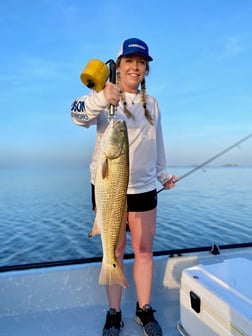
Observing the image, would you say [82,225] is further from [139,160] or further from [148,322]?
[139,160]

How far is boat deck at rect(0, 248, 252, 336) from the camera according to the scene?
278cm

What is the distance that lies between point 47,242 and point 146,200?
6.42m

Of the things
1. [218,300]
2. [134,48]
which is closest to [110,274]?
[218,300]

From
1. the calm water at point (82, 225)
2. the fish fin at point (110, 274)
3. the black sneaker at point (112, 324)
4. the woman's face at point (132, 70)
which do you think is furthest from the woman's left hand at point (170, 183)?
the calm water at point (82, 225)

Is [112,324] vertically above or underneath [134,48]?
underneath

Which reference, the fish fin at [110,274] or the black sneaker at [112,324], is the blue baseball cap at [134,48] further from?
the black sneaker at [112,324]

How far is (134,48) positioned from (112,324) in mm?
2284

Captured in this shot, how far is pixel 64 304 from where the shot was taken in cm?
310

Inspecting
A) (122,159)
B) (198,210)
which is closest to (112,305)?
(122,159)

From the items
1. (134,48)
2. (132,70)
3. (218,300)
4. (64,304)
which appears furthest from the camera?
(64,304)

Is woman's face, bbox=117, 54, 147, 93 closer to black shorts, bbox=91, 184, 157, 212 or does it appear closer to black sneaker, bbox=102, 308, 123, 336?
black shorts, bbox=91, 184, 157, 212

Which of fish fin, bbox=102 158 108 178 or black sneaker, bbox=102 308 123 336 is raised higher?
fish fin, bbox=102 158 108 178

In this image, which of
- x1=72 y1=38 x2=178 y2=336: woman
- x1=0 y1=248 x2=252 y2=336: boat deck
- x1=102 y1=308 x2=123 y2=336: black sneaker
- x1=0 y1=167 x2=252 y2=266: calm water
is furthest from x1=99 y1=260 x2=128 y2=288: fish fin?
x1=0 y1=167 x2=252 y2=266: calm water

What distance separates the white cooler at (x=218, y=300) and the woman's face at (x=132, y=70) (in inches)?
63.1
